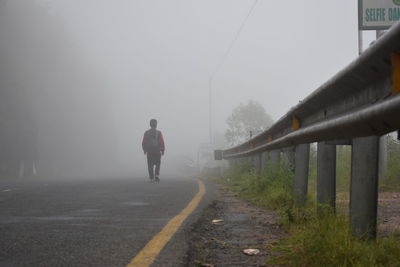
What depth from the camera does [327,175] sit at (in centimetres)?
433

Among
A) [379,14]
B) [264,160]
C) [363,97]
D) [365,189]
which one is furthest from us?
[379,14]

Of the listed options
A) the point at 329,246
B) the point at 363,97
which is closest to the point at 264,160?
the point at 363,97

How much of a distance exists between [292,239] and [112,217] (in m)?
2.43

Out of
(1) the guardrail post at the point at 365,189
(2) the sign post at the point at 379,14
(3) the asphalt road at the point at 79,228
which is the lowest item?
(3) the asphalt road at the point at 79,228

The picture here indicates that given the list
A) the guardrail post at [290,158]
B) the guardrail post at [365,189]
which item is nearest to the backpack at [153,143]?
the guardrail post at [290,158]

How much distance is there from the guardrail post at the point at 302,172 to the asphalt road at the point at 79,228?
1.37 metres

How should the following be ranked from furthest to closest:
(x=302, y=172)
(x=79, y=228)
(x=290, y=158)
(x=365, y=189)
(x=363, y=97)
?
(x=290, y=158), (x=302, y=172), (x=79, y=228), (x=365, y=189), (x=363, y=97)

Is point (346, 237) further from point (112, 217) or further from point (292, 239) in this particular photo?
point (112, 217)

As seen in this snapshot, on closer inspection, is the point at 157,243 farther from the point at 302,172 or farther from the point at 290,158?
the point at 290,158

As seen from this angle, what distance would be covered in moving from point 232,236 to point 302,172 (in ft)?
4.86

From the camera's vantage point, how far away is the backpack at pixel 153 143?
16.0 metres

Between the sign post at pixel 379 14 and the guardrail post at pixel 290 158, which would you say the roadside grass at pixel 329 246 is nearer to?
the guardrail post at pixel 290 158

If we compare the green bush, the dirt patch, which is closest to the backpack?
the dirt patch

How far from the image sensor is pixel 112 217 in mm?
5516
